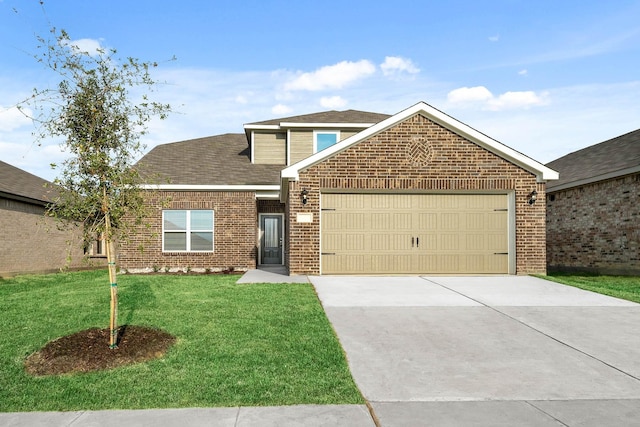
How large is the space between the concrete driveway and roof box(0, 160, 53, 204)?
1400 cm

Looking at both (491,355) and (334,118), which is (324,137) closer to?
(334,118)

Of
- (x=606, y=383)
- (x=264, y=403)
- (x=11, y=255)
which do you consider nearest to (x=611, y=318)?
(x=606, y=383)

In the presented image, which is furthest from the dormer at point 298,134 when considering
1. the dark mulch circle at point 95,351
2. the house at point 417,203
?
the dark mulch circle at point 95,351

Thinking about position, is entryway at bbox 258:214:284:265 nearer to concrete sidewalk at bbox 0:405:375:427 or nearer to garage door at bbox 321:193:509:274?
garage door at bbox 321:193:509:274

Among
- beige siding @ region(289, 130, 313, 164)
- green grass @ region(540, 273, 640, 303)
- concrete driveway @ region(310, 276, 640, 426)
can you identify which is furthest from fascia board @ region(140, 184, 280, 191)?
green grass @ region(540, 273, 640, 303)

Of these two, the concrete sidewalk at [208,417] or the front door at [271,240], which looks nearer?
the concrete sidewalk at [208,417]

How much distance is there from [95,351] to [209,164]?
13705mm

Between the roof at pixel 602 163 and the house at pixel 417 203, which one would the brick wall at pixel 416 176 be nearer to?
the house at pixel 417 203

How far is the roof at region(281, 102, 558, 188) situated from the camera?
13.2 meters

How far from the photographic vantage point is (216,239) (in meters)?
16.9

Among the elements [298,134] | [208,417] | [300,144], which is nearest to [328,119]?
[298,134]

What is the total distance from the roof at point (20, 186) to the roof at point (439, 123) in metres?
9.73

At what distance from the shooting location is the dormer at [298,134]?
19031 millimetres

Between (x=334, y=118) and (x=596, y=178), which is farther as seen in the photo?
(x=334, y=118)
